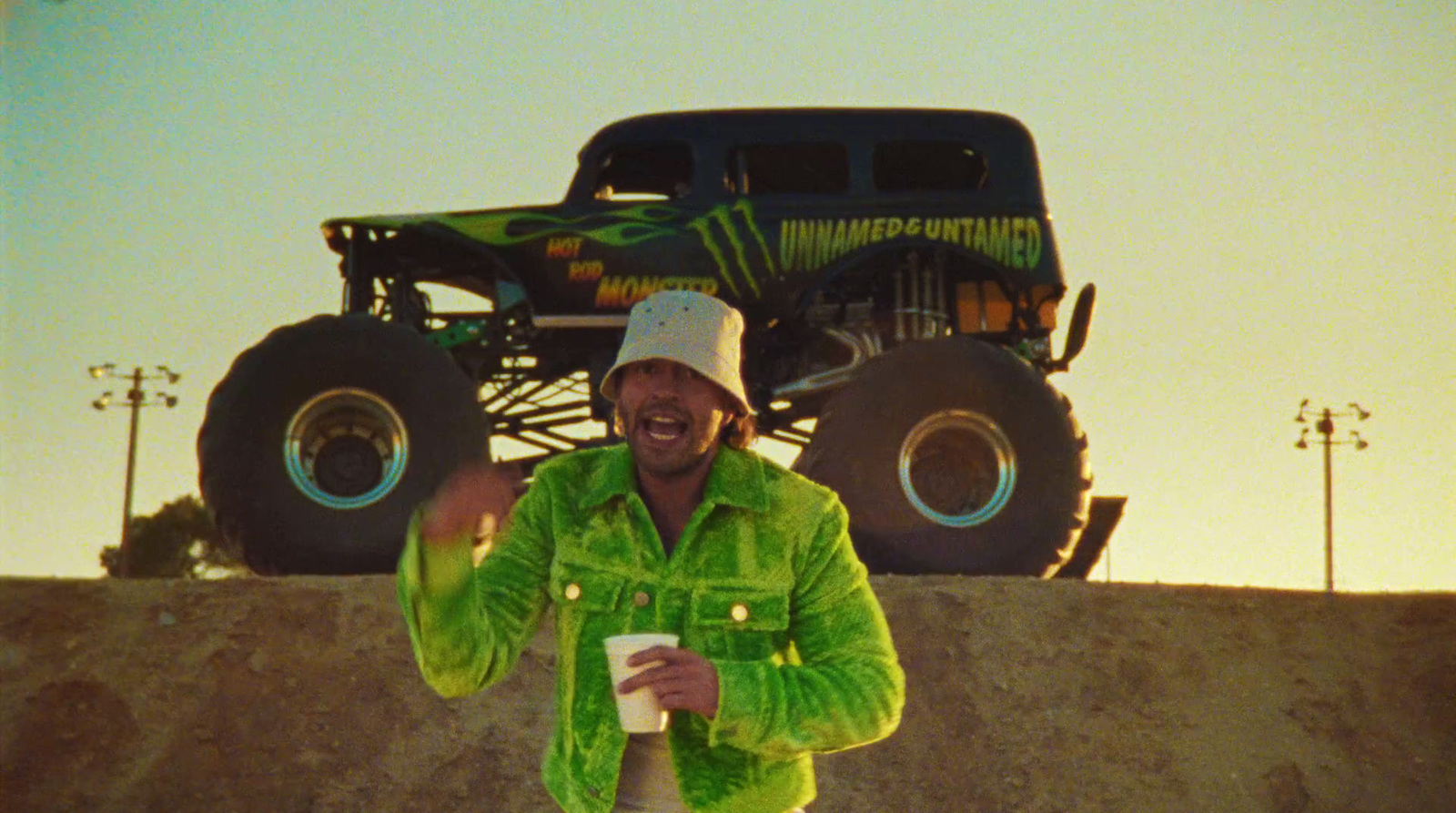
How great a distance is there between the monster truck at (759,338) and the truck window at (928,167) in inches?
0.5

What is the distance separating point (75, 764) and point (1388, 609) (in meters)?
5.94

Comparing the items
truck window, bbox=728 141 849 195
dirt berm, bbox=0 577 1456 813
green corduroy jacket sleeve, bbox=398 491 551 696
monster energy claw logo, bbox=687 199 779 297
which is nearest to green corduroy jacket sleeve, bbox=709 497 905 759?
green corduroy jacket sleeve, bbox=398 491 551 696

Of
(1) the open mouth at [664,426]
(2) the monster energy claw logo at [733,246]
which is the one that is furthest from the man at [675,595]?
(2) the monster energy claw logo at [733,246]

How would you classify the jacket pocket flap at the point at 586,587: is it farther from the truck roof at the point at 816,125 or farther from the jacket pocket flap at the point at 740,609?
the truck roof at the point at 816,125

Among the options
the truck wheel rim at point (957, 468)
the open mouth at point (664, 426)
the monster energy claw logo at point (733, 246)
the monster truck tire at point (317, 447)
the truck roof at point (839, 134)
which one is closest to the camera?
the open mouth at point (664, 426)

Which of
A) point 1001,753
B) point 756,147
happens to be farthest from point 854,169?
point 1001,753

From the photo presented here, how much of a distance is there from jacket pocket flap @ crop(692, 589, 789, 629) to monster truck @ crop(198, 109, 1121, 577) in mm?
5031

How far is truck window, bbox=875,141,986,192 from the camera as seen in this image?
8992 millimetres

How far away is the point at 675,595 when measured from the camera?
9.21ft

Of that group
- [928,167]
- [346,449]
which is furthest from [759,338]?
[346,449]

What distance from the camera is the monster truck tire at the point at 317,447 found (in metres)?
7.88

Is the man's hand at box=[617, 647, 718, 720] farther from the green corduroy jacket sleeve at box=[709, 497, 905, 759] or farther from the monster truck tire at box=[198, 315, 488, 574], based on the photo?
the monster truck tire at box=[198, 315, 488, 574]

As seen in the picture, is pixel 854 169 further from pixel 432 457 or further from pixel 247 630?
pixel 247 630

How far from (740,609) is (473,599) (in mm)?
458
